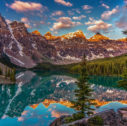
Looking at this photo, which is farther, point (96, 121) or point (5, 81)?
point (5, 81)

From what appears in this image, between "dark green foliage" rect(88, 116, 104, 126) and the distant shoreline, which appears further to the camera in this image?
the distant shoreline

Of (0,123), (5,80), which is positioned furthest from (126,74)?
(5,80)

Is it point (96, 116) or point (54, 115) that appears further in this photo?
point (54, 115)

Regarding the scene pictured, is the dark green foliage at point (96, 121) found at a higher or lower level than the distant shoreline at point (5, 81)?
higher

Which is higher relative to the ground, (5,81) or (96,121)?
(96,121)

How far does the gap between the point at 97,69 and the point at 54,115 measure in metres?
142

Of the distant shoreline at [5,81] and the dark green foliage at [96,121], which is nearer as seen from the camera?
the dark green foliage at [96,121]

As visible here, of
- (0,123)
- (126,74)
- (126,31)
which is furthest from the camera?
(0,123)

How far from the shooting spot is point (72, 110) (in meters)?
41.9

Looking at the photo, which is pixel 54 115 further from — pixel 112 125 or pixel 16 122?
pixel 112 125

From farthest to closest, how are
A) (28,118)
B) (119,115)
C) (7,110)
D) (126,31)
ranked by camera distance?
(7,110) < (28,118) < (126,31) < (119,115)

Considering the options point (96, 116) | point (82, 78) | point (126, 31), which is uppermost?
point (126, 31)

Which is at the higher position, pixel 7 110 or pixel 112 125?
pixel 112 125

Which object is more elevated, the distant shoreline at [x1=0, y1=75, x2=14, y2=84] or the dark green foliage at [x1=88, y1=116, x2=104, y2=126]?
the dark green foliage at [x1=88, y1=116, x2=104, y2=126]
